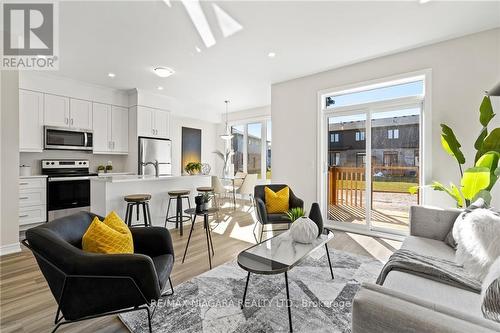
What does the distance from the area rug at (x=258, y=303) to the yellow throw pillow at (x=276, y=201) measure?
3.39 feet

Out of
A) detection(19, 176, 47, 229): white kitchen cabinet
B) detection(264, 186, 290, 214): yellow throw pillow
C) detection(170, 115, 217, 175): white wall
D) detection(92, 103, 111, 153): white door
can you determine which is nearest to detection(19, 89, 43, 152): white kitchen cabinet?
→ detection(19, 176, 47, 229): white kitchen cabinet

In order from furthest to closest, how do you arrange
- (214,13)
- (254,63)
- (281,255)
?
1. (254,63)
2. (214,13)
3. (281,255)

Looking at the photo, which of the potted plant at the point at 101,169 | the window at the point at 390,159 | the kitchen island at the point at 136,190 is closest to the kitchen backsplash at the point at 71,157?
the potted plant at the point at 101,169

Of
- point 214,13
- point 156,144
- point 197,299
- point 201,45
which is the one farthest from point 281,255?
point 156,144

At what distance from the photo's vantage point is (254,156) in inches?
278

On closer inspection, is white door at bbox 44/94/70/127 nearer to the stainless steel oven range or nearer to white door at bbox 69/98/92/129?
white door at bbox 69/98/92/129

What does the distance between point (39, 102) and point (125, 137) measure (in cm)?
158

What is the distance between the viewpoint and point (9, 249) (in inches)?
118

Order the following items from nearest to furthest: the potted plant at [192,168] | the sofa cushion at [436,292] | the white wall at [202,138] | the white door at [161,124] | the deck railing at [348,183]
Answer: the sofa cushion at [436,292], the deck railing at [348,183], the potted plant at [192,168], the white door at [161,124], the white wall at [202,138]

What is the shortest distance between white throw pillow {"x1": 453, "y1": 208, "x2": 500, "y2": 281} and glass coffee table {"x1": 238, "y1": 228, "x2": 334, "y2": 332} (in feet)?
3.18

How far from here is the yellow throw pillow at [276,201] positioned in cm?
344

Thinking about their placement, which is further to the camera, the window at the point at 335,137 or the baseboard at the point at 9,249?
the window at the point at 335,137

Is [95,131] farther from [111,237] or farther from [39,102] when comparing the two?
[111,237]

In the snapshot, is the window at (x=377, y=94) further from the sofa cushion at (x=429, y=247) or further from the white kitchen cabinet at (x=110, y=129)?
the white kitchen cabinet at (x=110, y=129)
